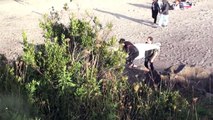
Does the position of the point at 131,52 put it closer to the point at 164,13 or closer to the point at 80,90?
the point at 164,13

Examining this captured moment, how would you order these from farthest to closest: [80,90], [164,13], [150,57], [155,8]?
[155,8] < [164,13] < [150,57] < [80,90]

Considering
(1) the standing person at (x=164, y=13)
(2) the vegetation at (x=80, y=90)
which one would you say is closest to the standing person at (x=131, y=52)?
(2) the vegetation at (x=80, y=90)

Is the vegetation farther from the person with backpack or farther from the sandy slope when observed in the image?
the person with backpack

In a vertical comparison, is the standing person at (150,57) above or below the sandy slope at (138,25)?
above

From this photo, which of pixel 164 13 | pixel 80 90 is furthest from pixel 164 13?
pixel 80 90

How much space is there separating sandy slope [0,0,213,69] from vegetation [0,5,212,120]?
6.92 meters

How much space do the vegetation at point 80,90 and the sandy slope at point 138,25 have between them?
272 inches

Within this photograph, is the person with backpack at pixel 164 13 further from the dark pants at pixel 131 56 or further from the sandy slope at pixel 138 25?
the dark pants at pixel 131 56

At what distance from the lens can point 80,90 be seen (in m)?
6.88

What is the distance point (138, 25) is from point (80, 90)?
12.9 meters

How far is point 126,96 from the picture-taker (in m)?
7.39

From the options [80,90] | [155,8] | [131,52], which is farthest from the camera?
[155,8]

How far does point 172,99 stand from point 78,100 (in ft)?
5.25

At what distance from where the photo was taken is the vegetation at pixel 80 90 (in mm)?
6789
